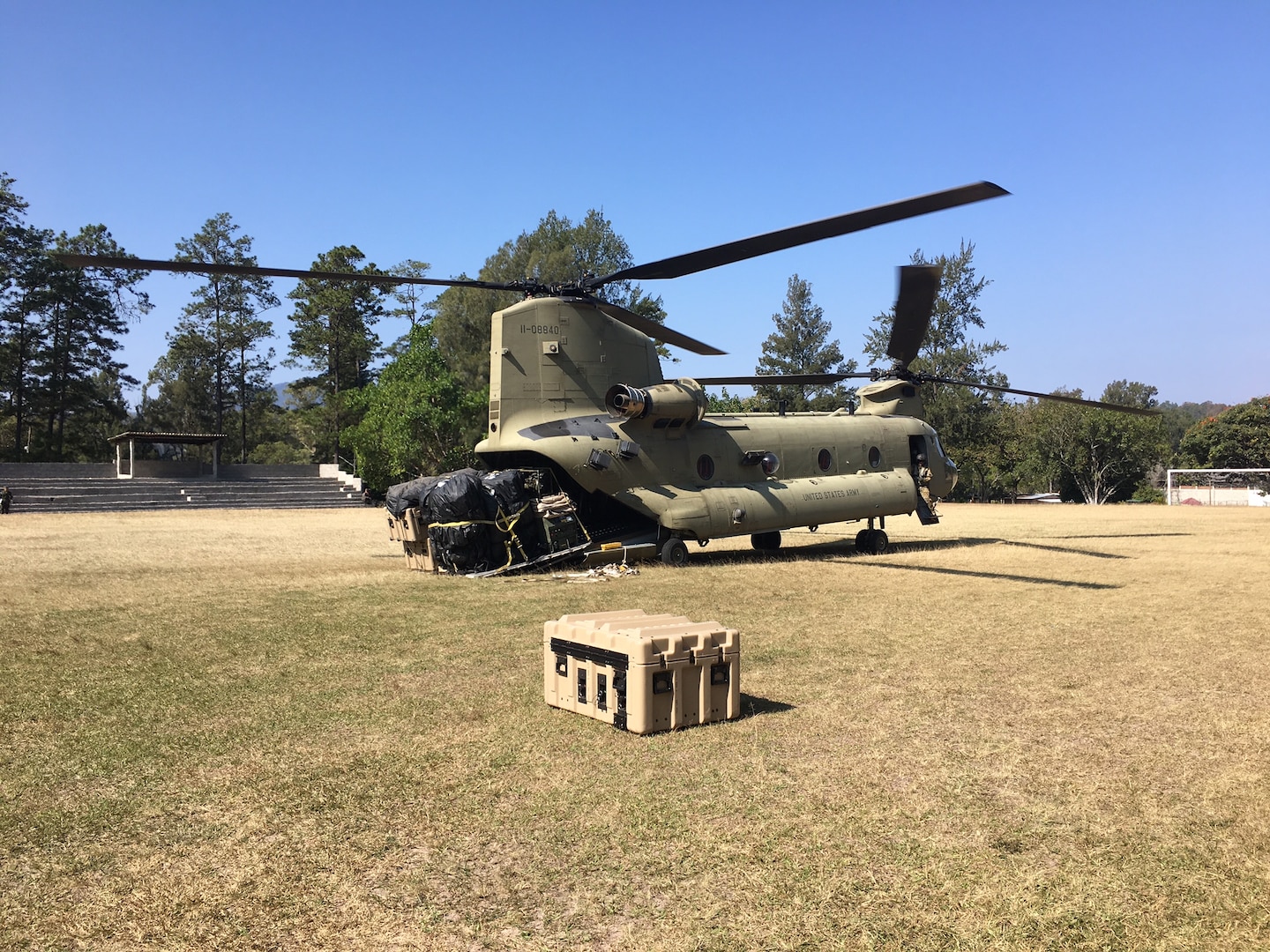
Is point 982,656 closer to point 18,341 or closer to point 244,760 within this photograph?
point 244,760

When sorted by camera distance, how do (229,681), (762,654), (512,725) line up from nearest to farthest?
(512,725) → (229,681) → (762,654)

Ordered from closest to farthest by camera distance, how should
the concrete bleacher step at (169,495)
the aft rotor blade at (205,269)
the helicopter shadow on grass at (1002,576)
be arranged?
the aft rotor blade at (205,269) → the helicopter shadow on grass at (1002,576) → the concrete bleacher step at (169,495)

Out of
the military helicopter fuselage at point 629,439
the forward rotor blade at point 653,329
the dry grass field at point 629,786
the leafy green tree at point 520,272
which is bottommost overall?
the dry grass field at point 629,786

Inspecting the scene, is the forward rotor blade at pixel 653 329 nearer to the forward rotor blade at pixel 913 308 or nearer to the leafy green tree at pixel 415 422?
the forward rotor blade at pixel 913 308

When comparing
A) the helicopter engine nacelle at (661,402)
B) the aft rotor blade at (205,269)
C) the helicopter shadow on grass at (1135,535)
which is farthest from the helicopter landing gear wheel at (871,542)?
the aft rotor blade at (205,269)

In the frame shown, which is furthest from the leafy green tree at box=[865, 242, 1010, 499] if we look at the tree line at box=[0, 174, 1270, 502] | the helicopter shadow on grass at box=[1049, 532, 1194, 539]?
the helicopter shadow on grass at box=[1049, 532, 1194, 539]

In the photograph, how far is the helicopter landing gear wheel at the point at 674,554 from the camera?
16.1 metres

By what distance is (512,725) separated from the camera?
6539 mm

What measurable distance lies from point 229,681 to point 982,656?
690 centimetres

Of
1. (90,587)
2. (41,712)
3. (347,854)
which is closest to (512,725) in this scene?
(347,854)

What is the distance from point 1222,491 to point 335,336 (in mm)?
60787

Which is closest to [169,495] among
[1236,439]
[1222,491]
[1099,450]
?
[1099,450]

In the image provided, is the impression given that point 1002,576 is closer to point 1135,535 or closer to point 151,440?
point 1135,535

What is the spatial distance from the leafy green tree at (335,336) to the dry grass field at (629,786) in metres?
59.5
